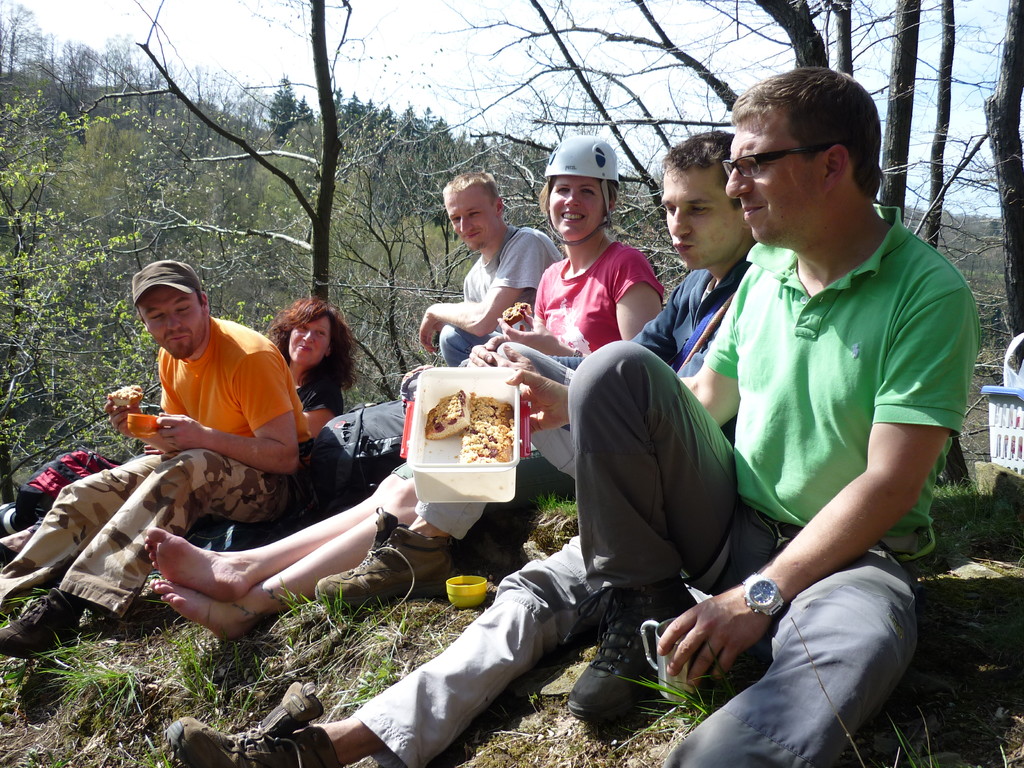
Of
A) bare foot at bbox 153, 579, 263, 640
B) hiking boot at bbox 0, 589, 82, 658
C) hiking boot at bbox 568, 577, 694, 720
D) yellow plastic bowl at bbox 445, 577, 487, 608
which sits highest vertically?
hiking boot at bbox 568, 577, 694, 720

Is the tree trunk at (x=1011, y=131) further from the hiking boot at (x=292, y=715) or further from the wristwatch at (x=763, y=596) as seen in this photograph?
the hiking boot at (x=292, y=715)

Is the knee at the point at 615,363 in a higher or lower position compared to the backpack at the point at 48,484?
higher

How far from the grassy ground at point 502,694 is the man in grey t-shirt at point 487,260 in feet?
3.85

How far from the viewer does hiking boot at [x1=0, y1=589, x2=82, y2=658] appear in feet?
9.65

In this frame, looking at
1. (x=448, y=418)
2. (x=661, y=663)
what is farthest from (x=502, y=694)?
(x=448, y=418)

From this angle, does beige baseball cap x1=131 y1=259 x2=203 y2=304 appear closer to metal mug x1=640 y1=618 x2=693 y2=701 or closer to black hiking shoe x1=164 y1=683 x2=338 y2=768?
black hiking shoe x1=164 y1=683 x2=338 y2=768

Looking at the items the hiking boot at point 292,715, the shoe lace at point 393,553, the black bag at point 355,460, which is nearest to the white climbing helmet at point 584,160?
the black bag at point 355,460

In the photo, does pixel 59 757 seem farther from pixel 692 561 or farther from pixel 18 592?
pixel 692 561

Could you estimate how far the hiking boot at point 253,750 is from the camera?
1.84m

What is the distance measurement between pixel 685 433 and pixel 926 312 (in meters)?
0.54

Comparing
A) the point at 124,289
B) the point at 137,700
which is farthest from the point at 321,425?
the point at 124,289

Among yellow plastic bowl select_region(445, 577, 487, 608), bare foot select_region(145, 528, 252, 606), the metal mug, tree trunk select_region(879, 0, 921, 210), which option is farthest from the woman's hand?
tree trunk select_region(879, 0, 921, 210)

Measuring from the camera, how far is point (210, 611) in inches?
108

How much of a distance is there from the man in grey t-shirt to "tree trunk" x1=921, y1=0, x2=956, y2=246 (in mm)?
2942
